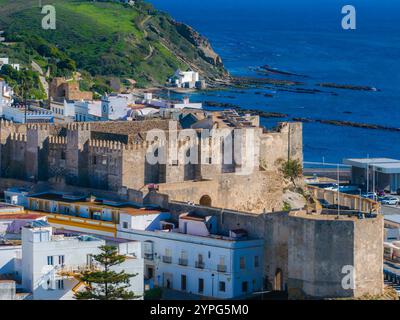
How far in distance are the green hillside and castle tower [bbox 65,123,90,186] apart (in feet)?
141

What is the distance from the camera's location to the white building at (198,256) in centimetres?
5034

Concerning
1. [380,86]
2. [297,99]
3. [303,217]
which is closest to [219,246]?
[303,217]

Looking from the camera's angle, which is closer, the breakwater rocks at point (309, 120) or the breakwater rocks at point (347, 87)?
the breakwater rocks at point (309, 120)

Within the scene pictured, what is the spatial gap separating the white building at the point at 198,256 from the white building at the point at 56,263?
8.74 ft

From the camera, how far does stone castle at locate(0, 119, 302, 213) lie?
57.3 metres

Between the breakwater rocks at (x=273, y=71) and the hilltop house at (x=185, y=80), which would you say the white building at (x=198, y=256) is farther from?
the breakwater rocks at (x=273, y=71)

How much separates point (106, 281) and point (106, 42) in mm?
86378

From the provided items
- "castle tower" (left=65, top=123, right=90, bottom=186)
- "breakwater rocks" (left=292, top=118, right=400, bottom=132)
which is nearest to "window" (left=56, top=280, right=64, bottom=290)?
"castle tower" (left=65, top=123, right=90, bottom=186)

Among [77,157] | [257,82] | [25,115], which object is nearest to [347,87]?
[257,82]

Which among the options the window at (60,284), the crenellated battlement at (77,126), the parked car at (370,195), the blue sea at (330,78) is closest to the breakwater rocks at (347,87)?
the blue sea at (330,78)
